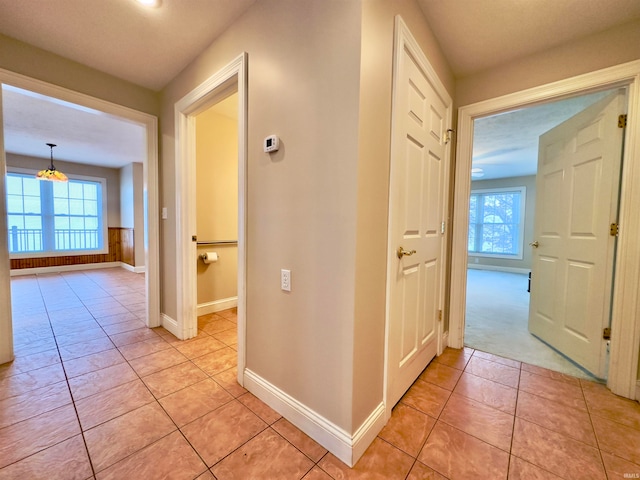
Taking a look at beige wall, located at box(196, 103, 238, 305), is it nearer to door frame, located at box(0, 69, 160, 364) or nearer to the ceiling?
door frame, located at box(0, 69, 160, 364)

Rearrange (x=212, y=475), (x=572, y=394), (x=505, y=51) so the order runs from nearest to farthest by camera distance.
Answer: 1. (x=212, y=475)
2. (x=572, y=394)
3. (x=505, y=51)

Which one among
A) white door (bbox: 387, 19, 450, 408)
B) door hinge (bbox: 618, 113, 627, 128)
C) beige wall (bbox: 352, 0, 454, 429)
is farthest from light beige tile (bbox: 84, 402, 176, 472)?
door hinge (bbox: 618, 113, 627, 128)

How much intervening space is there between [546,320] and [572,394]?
0.89m

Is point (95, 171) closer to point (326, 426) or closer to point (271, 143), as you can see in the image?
point (271, 143)

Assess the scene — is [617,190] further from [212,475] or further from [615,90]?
[212,475]

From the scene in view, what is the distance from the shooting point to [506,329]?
9.00ft

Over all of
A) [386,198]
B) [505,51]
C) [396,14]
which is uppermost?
[505,51]

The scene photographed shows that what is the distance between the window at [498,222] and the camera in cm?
653

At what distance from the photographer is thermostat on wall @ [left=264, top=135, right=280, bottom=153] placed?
1411 millimetres

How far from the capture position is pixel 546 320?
7.78ft

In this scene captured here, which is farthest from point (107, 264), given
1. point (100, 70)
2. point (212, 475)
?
point (212, 475)

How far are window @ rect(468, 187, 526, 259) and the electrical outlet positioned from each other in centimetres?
641

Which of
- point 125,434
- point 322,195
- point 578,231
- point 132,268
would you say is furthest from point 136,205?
point 578,231

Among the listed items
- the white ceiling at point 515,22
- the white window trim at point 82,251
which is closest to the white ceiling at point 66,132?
the white window trim at point 82,251
